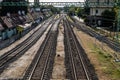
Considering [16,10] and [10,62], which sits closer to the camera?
[10,62]

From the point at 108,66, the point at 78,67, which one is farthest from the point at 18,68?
the point at 108,66

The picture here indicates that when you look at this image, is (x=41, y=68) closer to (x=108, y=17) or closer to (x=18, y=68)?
(x=18, y=68)

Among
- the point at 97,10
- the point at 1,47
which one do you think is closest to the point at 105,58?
the point at 1,47

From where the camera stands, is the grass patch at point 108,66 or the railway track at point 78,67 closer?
the railway track at point 78,67

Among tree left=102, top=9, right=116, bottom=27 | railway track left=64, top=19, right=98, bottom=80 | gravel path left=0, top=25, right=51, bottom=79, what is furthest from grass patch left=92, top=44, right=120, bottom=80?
tree left=102, top=9, right=116, bottom=27

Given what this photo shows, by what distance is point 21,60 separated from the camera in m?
40.3

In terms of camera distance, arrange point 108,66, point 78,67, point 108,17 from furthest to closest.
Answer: point 108,17 → point 108,66 → point 78,67

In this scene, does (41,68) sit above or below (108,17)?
below

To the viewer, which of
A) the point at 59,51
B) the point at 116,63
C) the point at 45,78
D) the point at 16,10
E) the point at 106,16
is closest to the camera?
the point at 45,78

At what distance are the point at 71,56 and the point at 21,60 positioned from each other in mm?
7146

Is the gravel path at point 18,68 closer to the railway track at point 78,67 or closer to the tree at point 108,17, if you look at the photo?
the railway track at point 78,67

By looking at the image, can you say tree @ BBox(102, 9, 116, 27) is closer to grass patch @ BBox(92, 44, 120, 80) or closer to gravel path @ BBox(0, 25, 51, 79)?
grass patch @ BBox(92, 44, 120, 80)

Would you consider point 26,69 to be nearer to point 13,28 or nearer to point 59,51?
point 59,51

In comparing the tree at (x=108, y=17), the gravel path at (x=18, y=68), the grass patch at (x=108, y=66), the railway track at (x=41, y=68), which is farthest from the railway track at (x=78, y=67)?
the tree at (x=108, y=17)
